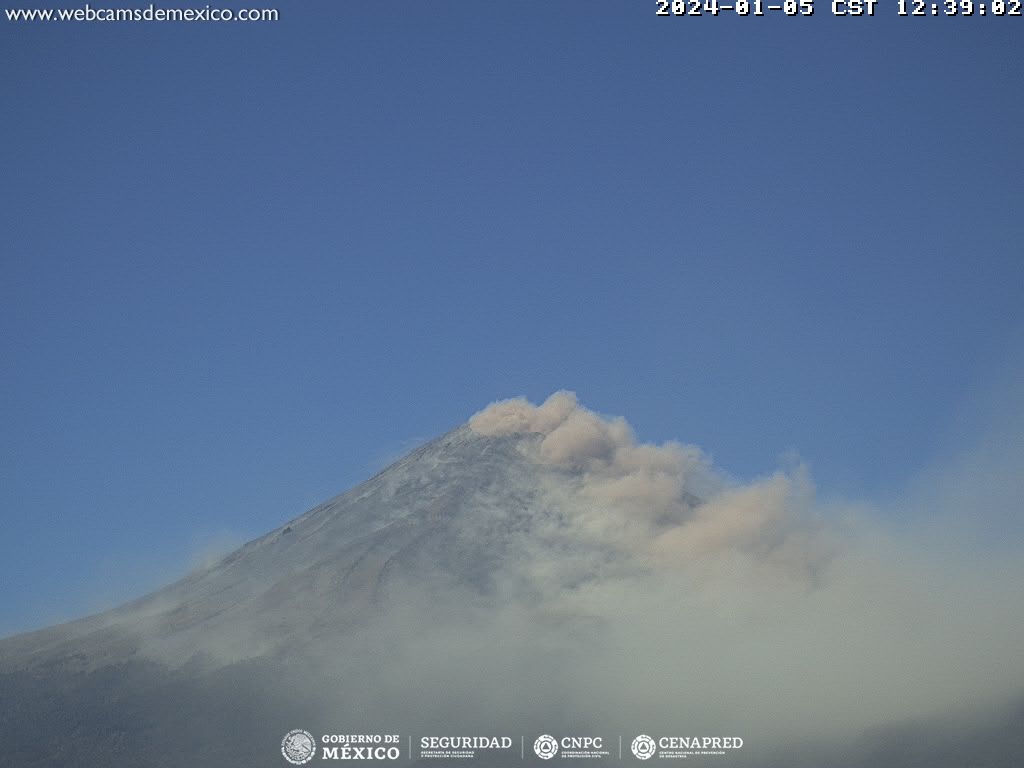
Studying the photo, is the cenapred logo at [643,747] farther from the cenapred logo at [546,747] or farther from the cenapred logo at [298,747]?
the cenapred logo at [298,747]

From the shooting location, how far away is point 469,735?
9844 cm

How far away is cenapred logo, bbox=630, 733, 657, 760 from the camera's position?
271ft

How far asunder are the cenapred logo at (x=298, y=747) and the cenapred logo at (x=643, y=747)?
2124 centimetres

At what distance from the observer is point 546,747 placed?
8600 cm

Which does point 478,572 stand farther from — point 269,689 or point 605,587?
point 269,689

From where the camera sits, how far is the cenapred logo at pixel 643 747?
82562 millimetres

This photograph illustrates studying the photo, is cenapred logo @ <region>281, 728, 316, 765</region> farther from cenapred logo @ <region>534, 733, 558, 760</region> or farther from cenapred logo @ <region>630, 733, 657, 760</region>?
cenapred logo @ <region>630, 733, 657, 760</region>

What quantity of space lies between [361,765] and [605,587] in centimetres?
4601

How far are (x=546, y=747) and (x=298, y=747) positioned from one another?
16.8 m

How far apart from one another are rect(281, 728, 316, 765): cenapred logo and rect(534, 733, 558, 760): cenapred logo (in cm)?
1533

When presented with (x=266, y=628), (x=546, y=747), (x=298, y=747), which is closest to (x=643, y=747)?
(x=546, y=747)

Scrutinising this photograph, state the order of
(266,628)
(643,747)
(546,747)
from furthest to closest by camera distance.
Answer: (266,628) < (546,747) < (643,747)

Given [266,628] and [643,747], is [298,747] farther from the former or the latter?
[266,628]

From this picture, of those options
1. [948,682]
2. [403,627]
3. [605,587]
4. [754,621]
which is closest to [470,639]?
[403,627]
